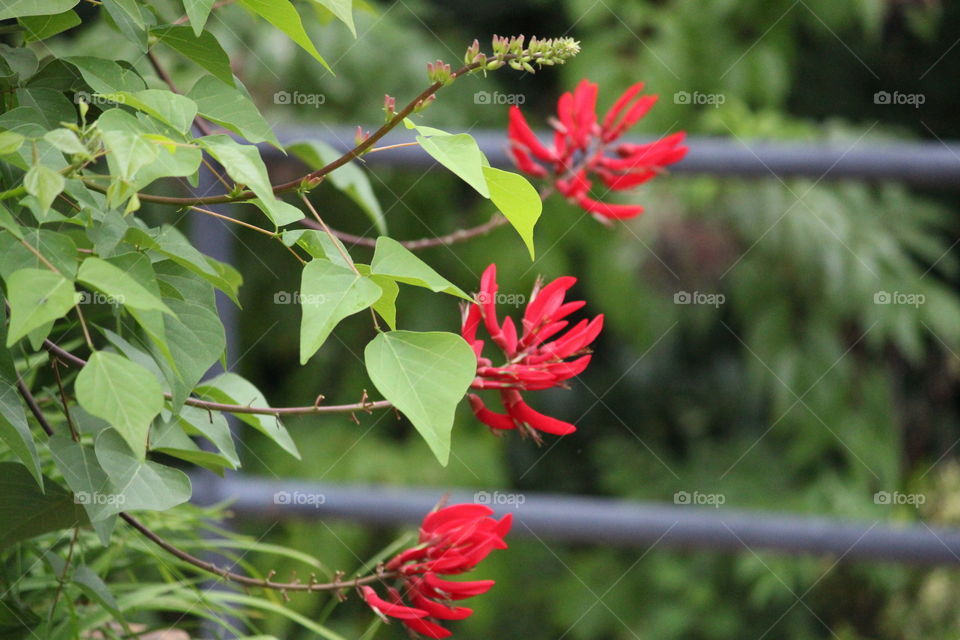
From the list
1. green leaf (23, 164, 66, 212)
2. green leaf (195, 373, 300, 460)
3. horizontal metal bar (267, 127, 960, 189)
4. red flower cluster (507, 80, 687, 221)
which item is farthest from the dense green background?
green leaf (23, 164, 66, 212)

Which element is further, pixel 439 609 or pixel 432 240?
pixel 432 240

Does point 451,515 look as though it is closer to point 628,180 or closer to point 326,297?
point 326,297

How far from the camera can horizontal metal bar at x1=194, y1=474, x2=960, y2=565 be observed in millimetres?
944

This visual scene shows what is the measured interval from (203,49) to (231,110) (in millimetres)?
56

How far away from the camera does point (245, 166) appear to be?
0.35 meters

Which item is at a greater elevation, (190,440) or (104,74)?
(104,74)

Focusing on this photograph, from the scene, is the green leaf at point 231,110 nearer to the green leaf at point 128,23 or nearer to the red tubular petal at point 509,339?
the green leaf at point 128,23

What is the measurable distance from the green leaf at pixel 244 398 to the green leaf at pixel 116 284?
16 centimetres

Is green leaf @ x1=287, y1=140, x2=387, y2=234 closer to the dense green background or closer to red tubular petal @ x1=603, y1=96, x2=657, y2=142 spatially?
red tubular petal @ x1=603, y1=96, x2=657, y2=142

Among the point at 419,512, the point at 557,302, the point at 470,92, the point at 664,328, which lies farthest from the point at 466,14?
the point at 557,302

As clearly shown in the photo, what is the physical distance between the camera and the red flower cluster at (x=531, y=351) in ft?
1.61

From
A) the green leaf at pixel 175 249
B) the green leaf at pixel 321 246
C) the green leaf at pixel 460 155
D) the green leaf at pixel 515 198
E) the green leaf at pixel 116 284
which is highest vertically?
the green leaf at pixel 460 155

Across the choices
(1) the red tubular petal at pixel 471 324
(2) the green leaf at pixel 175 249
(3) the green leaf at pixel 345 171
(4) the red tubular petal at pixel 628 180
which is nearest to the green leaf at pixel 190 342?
(2) the green leaf at pixel 175 249

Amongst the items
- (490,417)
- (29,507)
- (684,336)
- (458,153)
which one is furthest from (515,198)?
(684,336)
